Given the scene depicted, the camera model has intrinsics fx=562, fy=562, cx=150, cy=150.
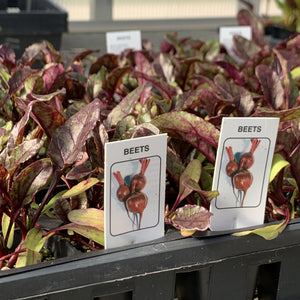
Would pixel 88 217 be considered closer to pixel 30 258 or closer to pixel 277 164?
pixel 30 258

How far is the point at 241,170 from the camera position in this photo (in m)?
0.80

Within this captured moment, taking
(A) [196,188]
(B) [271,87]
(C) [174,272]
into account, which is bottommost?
(C) [174,272]

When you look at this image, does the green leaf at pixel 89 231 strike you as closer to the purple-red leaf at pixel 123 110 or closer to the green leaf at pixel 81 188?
the green leaf at pixel 81 188

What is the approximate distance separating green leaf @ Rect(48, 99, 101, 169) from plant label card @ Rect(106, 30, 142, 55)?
0.78m

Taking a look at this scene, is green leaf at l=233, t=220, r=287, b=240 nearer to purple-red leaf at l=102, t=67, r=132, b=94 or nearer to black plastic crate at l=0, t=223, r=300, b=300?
black plastic crate at l=0, t=223, r=300, b=300

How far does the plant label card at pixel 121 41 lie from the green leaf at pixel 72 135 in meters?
0.78

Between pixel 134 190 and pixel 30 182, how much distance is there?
0.46 feet

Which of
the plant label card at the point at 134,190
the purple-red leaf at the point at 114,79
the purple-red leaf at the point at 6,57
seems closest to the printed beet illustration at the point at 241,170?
the plant label card at the point at 134,190

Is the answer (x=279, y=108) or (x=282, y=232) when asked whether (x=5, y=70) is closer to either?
(x=279, y=108)

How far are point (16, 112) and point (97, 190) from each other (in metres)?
0.26

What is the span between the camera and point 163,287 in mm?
735

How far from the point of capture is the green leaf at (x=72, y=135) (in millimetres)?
757

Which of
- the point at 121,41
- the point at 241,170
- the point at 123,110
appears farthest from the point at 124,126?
the point at 121,41

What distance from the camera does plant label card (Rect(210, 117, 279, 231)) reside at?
0.77 meters
